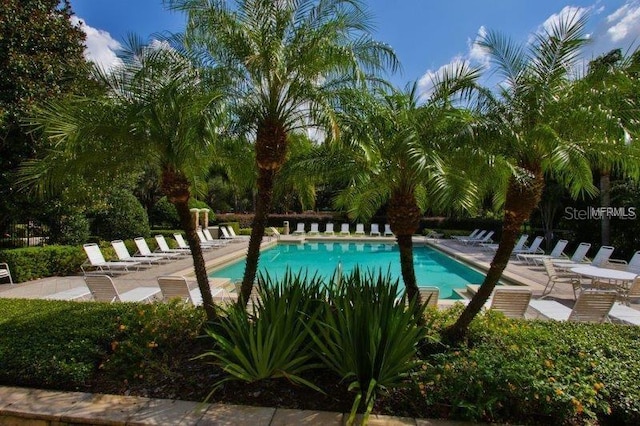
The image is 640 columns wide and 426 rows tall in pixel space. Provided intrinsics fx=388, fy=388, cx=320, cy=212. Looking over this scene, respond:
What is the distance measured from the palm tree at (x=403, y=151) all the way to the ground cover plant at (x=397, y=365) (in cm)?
129

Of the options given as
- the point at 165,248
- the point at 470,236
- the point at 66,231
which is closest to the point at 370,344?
the point at 66,231

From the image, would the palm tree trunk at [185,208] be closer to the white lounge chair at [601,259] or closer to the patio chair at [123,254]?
the patio chair at [123,254]

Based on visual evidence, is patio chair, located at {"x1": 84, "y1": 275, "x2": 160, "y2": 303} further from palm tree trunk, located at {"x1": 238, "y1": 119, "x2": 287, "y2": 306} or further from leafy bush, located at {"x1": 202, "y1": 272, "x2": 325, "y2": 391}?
leafy bush, located at {"x1": 202, "y1": 272, "x2": 325, "y2": 391}

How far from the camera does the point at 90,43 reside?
1269 cm

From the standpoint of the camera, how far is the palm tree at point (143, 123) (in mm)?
4996

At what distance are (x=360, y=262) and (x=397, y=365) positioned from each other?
15.5 meters

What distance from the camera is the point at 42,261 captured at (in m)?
11.9

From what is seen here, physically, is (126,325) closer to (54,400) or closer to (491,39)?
(54,400)

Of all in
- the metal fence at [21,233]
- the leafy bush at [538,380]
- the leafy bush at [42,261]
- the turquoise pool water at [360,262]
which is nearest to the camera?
the leafy bush at [538,380]

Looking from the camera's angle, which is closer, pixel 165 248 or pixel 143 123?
pixel 143 123

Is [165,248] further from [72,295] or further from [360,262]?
[360,262]

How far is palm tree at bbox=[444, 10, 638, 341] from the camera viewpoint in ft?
16.1

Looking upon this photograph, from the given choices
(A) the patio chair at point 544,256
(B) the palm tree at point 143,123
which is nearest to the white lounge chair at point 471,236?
(A) the patio chair at point 544,256

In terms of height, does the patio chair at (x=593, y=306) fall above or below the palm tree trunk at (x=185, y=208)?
below
